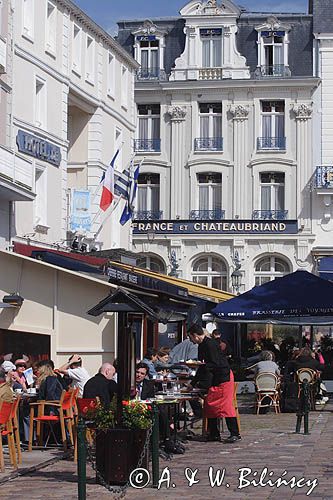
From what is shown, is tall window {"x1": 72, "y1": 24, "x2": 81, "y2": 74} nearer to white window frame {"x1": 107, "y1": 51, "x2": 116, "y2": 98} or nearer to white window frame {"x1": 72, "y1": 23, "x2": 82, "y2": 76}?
white window frame {"x1": 72, "y1": 23, "x2": 82, "y2": 76}

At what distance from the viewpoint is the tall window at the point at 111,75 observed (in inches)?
1448

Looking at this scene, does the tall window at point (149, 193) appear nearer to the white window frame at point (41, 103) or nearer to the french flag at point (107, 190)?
the french flag at point (107, 190)

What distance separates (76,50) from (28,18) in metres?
3.87

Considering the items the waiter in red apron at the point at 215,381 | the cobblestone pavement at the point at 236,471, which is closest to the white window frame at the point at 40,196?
the cobblestone pavement at the point at 236,471

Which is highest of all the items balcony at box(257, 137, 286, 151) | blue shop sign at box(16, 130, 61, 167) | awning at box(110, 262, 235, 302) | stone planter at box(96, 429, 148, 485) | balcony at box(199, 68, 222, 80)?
balcony at box(199, 68, 222, 80)

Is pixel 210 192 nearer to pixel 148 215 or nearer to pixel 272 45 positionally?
pixel 148 215

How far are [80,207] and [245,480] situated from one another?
66.8ft

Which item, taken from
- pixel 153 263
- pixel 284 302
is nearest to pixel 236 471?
pixel 284 302

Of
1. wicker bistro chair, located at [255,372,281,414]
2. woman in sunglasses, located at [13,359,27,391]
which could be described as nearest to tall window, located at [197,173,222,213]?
wicker bistro chair, located at [255,372,281,414]

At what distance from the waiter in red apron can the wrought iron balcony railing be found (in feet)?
100

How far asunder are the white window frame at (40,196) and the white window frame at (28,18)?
3.42 meters

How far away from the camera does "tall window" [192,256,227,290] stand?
1889 inches

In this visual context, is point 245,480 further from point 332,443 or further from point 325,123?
point 325,123

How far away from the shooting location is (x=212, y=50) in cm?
4853
